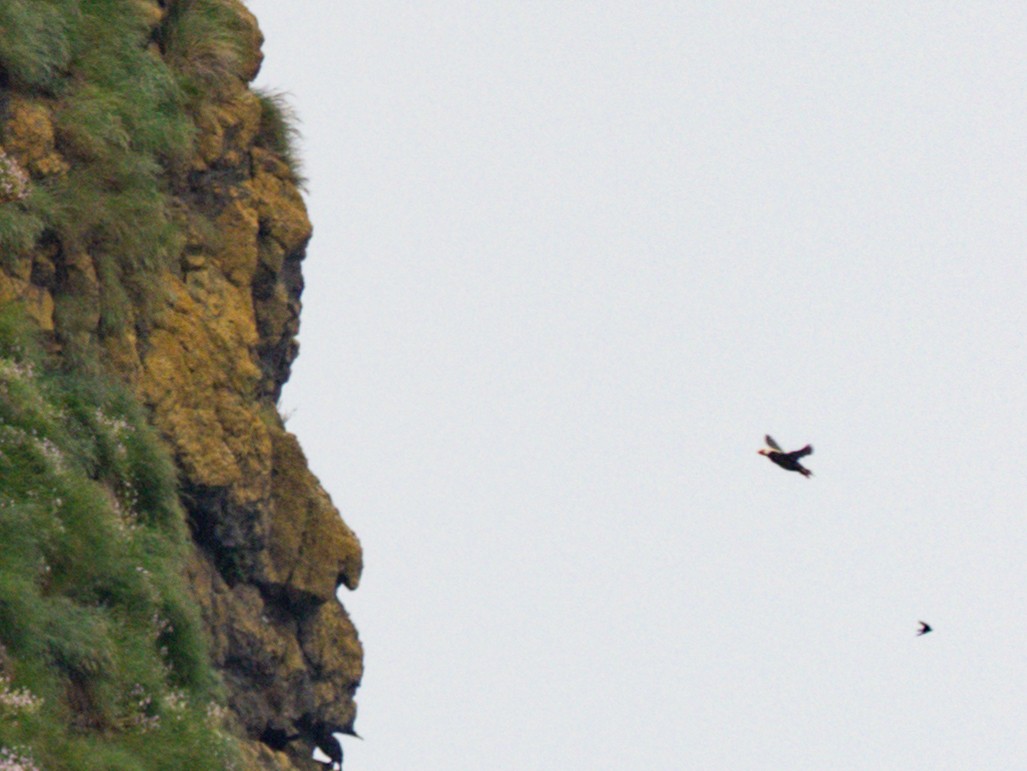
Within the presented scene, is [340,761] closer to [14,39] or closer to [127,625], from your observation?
[127,625]

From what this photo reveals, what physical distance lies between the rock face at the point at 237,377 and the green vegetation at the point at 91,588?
3.43 ft

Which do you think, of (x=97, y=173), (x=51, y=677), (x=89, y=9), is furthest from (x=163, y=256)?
(x=51, y=677)

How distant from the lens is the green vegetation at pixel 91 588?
39.4ft

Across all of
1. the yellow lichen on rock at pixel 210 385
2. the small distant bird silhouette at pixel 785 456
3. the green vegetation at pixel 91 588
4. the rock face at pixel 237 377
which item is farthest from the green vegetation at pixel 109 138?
the small distant bird silhouette at pixel 785 456

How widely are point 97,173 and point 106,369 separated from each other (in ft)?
5.56

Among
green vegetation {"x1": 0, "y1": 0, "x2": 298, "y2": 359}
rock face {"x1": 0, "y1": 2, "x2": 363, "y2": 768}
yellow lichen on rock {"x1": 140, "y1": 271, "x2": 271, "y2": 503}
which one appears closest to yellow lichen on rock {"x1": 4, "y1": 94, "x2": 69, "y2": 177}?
rock face {"x1": 0, "y1": 2, "x2": 363, "y2": 768}

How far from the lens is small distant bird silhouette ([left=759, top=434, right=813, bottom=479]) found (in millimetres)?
16109

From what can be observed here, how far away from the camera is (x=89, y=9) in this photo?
17016 millimetres

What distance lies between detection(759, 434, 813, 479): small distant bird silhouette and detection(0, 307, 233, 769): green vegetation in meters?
4.88

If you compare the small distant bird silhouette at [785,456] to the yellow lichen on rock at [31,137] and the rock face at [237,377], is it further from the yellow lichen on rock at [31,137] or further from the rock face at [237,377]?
the yellow lichen on rock at [31,137]

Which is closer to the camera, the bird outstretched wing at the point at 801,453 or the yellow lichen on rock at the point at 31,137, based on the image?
the yellow lichen on rock at the point at 31,137

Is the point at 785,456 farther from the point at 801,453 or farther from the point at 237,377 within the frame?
the point at 237,377

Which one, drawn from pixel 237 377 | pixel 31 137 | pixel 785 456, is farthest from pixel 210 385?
pixel 785 456

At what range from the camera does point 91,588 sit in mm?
13516
